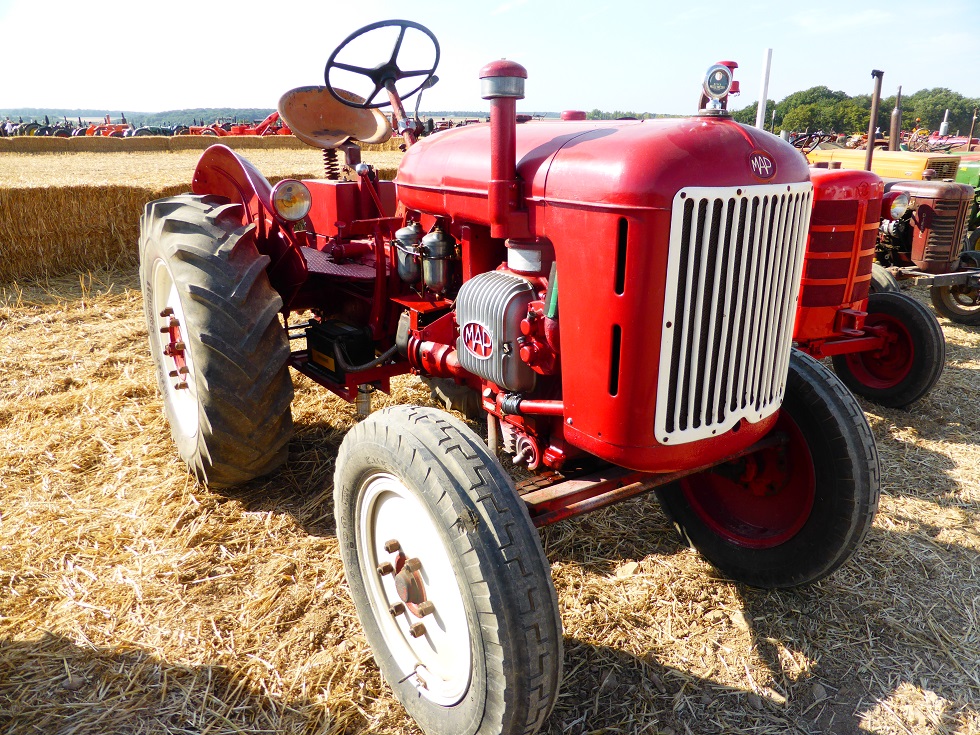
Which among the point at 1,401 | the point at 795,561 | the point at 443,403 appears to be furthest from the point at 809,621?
the point at 1,401

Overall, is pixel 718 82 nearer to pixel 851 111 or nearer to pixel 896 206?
pixel 896 206

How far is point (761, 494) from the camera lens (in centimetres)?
249

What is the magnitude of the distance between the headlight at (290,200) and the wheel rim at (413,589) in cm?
152

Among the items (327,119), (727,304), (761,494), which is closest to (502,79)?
(727,304)

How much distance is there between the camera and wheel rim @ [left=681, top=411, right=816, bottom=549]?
239 centimetres

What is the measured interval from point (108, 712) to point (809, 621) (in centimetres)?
230

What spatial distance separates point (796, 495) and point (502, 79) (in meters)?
1.72

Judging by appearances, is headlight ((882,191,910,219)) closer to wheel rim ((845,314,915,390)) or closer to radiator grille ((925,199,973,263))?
radiator grille ((925,199,973,263))

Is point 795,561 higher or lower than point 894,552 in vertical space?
higher

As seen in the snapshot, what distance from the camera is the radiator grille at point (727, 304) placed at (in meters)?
1.67

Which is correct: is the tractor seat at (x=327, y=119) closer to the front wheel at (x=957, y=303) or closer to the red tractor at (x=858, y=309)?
the red tractor at (x=858, y=309)

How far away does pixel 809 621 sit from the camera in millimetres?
2422

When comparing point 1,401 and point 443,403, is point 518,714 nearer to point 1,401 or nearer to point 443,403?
point 443,403

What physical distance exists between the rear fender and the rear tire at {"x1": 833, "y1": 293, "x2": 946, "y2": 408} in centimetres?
367
